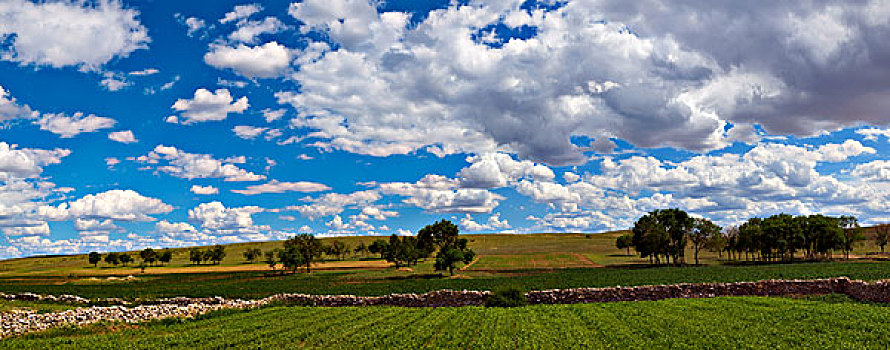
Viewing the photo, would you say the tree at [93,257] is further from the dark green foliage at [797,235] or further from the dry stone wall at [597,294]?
the dark green foliage at [797,235]

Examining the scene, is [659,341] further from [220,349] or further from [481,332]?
[220,349]

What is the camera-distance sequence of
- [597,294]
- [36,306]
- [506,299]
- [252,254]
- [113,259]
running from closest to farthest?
1. [506,299]
2. [597,294]
3. [36,306]
4. [113,259]
5. [252,254]

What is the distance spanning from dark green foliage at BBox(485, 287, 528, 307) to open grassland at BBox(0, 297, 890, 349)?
595cm

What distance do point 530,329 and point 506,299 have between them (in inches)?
633

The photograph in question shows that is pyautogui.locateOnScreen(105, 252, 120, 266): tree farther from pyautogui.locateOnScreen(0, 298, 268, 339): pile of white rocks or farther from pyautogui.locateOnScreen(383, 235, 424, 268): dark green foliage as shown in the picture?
pyautogui.locateOnScreen(0, 298, 268, 339): pile of white rocks

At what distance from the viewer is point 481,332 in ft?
99.9

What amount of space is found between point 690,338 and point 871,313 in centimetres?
1627

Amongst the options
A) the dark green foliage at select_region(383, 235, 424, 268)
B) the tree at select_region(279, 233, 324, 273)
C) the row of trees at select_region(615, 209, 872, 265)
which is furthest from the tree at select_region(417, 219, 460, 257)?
the row of trees at select_region(615, 209, 872, 265)

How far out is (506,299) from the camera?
154 feet

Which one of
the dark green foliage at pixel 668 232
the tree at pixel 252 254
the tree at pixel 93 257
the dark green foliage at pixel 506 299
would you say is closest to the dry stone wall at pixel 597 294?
the dark green foliage at pixel 506 299

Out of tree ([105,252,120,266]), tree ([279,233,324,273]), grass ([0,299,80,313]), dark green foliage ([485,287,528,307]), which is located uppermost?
tree ([279,233,324,273])

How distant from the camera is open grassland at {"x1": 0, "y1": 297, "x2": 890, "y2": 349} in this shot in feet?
88.2

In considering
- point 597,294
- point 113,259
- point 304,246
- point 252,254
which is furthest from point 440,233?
point 113,259

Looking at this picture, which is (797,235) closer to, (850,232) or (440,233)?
(850,232)
